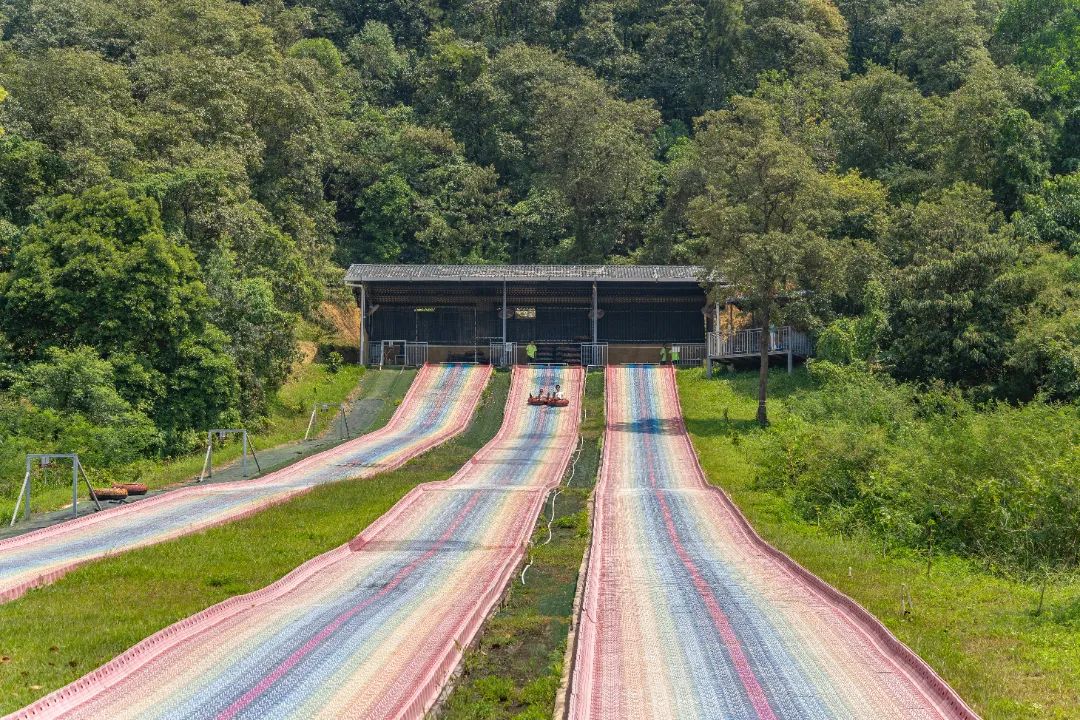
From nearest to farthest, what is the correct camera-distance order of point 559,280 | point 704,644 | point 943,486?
point 704,644 < point 943,486 < point 559,280

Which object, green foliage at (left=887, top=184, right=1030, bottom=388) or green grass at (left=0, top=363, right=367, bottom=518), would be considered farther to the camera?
green foliage at (left=887, top=184, right=1030, bottom=388)

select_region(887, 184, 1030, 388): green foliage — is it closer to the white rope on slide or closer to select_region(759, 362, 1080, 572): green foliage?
select_region(759, 362, 1080, 572): green foliage

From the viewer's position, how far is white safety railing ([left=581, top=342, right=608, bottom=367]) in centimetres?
5222

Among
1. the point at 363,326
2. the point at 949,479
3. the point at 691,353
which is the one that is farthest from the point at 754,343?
the point at 949,479

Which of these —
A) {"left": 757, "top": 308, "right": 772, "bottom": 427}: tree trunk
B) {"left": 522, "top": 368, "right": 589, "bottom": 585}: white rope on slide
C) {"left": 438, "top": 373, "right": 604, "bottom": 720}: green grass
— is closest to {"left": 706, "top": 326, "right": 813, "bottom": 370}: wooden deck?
{"left": 757, "top": 308, "right": 772, "bottom": 427}: tree trunk

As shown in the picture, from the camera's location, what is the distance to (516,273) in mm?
53188

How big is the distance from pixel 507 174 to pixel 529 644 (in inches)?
2284

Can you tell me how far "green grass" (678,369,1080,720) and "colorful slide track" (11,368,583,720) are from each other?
198 inches

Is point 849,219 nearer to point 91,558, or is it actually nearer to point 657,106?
point 657,106

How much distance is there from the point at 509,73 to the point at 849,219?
92.4ft

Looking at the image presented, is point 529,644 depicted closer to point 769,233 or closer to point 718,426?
point 718,426

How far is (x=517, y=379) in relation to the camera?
1879 inches

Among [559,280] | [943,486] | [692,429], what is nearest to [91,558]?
[943,486]

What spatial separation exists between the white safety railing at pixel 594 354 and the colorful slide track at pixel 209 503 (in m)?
8.95
